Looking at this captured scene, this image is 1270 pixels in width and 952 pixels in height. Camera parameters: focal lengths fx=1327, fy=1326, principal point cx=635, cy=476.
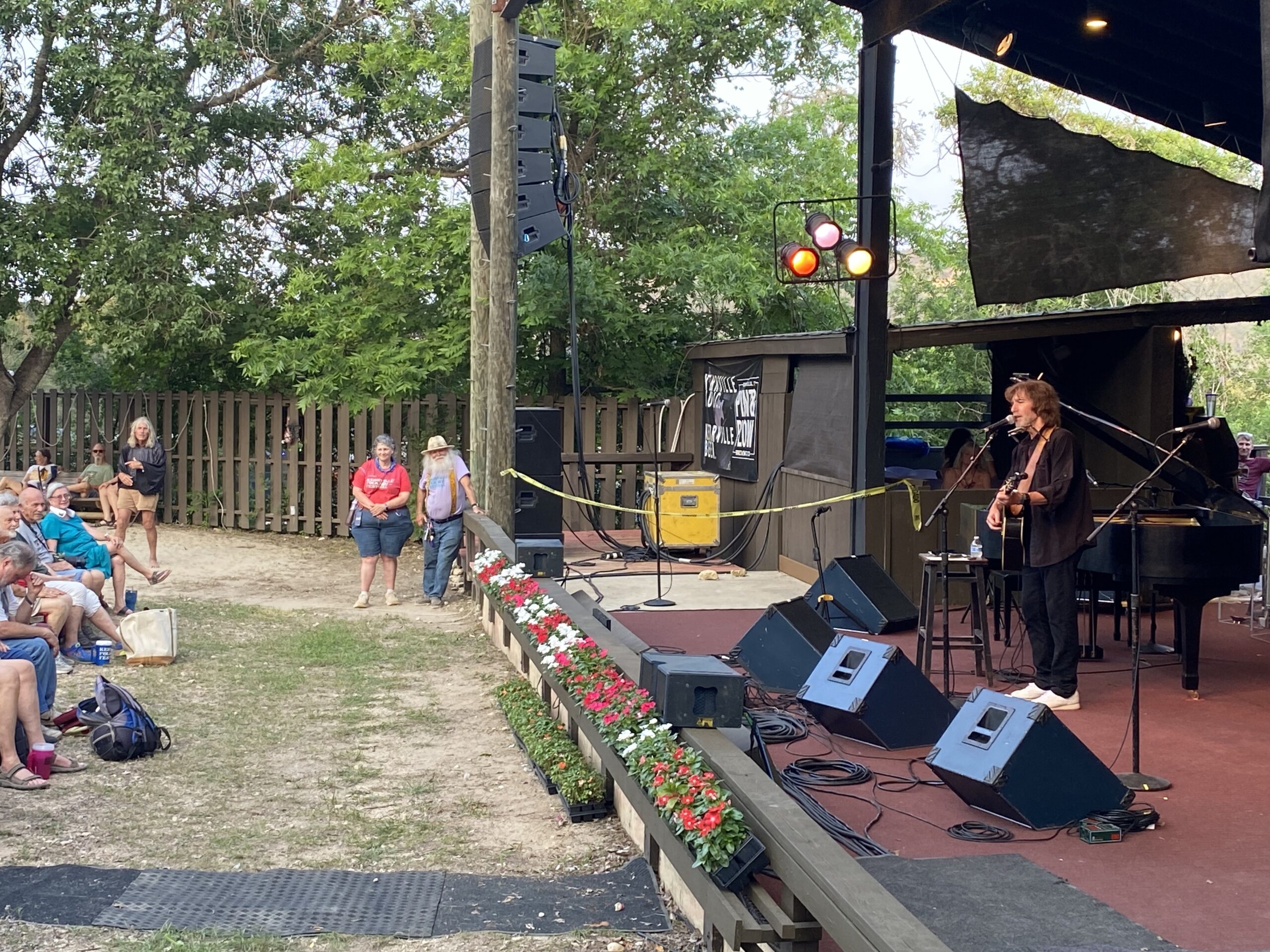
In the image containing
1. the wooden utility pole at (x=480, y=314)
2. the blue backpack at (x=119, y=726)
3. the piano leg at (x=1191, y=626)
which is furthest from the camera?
the wooden utility pole at (x=480, y=314)

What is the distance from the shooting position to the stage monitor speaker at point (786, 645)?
7305 millimetres

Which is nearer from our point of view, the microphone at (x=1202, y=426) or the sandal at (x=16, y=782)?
the microphone at (x=1202, y=426)

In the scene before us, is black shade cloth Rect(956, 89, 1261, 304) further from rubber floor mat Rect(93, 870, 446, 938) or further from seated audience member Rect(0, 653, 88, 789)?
seated audience member Rect(0, 653, 88, 789)

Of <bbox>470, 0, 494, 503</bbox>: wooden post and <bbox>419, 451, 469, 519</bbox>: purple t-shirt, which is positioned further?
<bbox>419, 451, 469, 519</bbox>: purple t-shirt

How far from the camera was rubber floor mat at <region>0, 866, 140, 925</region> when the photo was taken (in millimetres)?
4957

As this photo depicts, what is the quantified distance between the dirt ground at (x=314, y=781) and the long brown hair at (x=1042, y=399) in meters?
2.95

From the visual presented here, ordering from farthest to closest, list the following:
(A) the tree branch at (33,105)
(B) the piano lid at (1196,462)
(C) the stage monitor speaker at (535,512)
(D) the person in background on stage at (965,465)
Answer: (A) the tree branch at (33,105) < (D) the person in background on stage at (965,465) < (C) the stage monitor speaker at (535,512) < (B) the piano lid at (1196,462)

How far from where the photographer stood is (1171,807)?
17.2 feet

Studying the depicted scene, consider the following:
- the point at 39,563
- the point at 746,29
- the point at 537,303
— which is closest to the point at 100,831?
the point at 39,563

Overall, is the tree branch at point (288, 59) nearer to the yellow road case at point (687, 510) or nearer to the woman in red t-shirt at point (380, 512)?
the woman in red t-shirt at point (380, 512)

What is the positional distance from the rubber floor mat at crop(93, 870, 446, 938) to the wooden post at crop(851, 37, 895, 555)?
5.36m

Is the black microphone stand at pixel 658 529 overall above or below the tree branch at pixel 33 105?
below

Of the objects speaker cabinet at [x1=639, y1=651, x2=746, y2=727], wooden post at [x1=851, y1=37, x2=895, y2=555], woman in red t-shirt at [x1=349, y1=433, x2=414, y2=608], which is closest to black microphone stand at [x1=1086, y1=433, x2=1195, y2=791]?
speaker cabinet at [x1=639, y1=651, x2=746, y2=727]

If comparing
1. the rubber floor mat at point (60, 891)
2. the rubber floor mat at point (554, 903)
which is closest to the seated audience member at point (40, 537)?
the rubber floor mat at point (60, 891)
